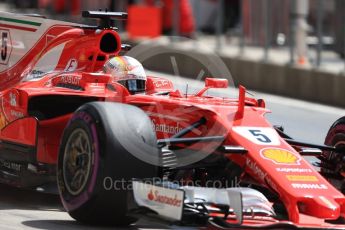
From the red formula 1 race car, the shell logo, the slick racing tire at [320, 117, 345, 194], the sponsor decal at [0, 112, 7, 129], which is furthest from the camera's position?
the sponsor decal at [0, 112, 7, 129]

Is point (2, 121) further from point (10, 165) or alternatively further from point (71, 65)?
point (71, 65)

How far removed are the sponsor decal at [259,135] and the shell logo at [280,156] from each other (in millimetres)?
107

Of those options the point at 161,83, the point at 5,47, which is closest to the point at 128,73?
the point at 161,83

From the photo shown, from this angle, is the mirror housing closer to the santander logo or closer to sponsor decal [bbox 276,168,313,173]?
sponsor decal [bbox 276,168,313,173]

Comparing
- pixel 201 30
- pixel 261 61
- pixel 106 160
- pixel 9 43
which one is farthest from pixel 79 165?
pixel 201 30

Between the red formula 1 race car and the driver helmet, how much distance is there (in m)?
0.01

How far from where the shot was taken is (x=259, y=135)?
333 inches

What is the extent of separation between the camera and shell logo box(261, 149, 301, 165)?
822cm

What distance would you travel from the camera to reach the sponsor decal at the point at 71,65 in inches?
403

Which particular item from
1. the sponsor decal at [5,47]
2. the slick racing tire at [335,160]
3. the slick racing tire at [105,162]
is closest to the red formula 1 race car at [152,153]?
the slick racing tire at [105,162]

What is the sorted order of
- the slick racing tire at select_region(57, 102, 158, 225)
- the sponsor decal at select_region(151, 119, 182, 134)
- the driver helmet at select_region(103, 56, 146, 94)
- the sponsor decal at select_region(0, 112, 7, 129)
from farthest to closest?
1. the sponsor decal at select_region(0, 112, 7, 129)
2. the driver helmet at select_region(103, 56, 146, 94)
3. the sponsor decal at select_region(151, 119, 182, 134)
4. the slick racing tire at select_region(57, 102, 158, 225)

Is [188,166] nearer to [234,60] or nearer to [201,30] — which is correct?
[234,60]

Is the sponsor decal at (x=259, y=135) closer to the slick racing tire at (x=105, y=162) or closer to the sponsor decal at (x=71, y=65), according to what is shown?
the slick racing tire at (x=105, y=162)

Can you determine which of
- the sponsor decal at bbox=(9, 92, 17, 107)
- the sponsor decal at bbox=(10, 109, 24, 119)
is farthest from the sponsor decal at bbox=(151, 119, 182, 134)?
the sponsor decal at bbox=(9, 92, 17, 107)
